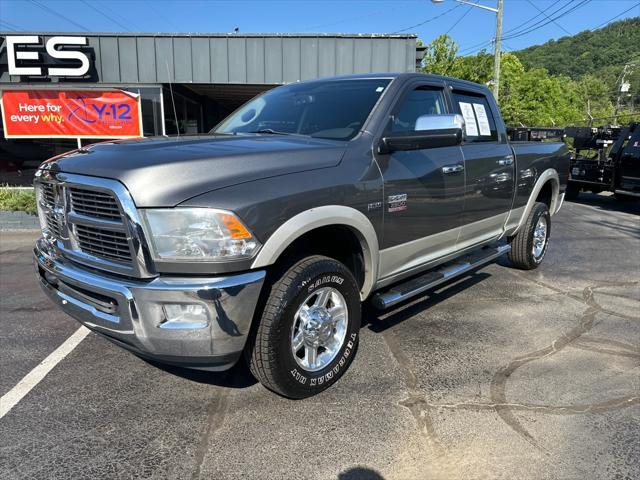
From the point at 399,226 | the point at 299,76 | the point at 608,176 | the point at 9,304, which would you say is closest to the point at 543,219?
the point at 399,226

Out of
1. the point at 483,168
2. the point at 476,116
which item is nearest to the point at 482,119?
the point at 476,116

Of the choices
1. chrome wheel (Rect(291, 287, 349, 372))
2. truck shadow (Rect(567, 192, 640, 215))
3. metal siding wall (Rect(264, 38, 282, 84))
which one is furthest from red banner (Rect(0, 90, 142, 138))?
truck shadow (Rect(567, 192, 640, 215))

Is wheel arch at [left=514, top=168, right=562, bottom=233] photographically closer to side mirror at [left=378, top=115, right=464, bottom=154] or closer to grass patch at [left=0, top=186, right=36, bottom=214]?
side mirror at [left=378, top=115, right=464, bottom=154]

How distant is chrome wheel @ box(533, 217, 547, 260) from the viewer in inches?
234

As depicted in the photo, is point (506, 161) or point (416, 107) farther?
point (506, 161)

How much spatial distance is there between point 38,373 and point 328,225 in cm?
226

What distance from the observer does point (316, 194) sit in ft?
9.07

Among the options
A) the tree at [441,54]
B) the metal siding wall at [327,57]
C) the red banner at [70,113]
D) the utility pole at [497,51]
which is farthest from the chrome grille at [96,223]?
the tree at [441,54]

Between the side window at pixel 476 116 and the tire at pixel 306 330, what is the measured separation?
7.11 feet

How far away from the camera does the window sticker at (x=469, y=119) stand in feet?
14.6

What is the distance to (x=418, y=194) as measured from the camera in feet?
11.5

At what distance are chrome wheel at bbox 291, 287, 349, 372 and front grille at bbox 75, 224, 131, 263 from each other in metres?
0.99

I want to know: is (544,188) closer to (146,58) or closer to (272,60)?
(272,60)

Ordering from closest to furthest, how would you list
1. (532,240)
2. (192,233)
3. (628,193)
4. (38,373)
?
(192,233)
(38,373)
(532,240)
(628,193)
